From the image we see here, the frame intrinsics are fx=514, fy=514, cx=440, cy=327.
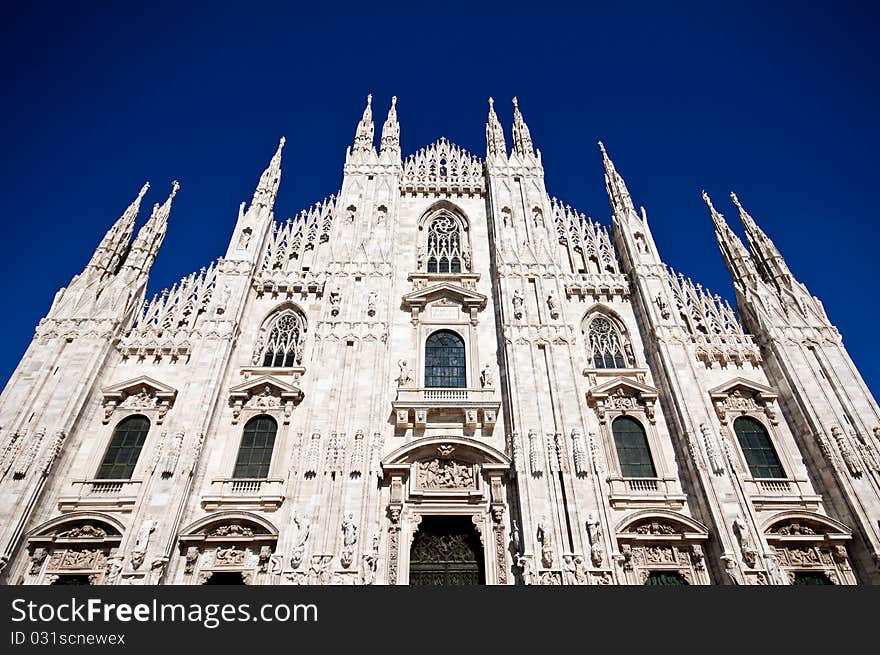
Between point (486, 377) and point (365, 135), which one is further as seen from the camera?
point (365, 135)

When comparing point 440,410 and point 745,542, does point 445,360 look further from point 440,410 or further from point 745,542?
point 745,542

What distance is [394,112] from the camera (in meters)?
28.3

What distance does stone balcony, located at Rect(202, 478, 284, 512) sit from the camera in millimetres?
15273

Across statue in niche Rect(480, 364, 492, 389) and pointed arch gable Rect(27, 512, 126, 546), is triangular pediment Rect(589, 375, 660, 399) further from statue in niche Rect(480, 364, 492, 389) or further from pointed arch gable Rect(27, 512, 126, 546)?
pointed arch gable Rect(27, 512, 126, 546)

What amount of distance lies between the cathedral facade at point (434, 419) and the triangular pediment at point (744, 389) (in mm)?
107

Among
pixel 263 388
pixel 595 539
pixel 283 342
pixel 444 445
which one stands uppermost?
pixel 283 342

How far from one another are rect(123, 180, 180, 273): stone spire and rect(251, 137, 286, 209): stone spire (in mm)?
3846

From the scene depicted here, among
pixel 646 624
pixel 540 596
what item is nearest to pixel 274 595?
pixel 540 596

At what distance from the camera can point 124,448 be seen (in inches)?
646

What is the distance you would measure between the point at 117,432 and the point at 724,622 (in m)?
17.6

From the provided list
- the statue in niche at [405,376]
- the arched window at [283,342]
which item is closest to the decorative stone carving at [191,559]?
the arched window at [283,342]

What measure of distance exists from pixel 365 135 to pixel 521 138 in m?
8.21

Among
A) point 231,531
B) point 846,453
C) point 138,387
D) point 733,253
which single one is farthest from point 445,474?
point 733,253

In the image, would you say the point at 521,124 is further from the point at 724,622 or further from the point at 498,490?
the point at 724,622
